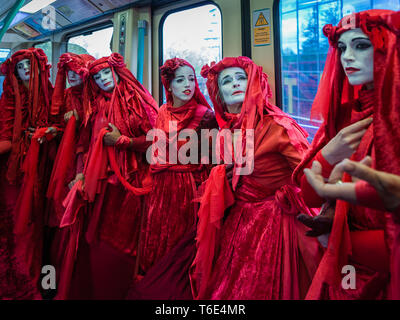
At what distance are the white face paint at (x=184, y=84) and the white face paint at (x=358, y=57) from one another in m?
1.10

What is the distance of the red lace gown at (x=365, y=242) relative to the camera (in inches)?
38.0

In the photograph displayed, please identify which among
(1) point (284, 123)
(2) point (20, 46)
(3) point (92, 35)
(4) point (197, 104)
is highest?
(3) point (92, 35)

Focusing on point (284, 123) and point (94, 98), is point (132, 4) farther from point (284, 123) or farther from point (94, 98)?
point (284, 123)

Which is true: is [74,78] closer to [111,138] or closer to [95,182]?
[111,138]

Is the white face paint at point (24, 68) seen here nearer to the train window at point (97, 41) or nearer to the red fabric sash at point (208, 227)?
the train window at point (97, 41)

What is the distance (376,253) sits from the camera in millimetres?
966

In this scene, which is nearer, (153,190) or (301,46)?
(153,190)

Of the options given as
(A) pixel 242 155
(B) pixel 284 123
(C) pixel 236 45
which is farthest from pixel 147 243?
(C) pixel 236 45

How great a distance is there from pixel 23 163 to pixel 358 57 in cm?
231

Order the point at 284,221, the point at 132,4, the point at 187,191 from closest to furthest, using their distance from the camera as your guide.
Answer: the point at 284,221 < the point at 187,191 < the point at 132,4

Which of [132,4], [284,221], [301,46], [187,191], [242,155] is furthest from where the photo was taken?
[132,4]

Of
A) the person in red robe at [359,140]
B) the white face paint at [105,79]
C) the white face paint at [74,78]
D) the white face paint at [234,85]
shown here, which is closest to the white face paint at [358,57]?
the person in red robe at [359,140]

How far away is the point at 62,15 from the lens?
3.08 meters

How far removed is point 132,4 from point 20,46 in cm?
112
